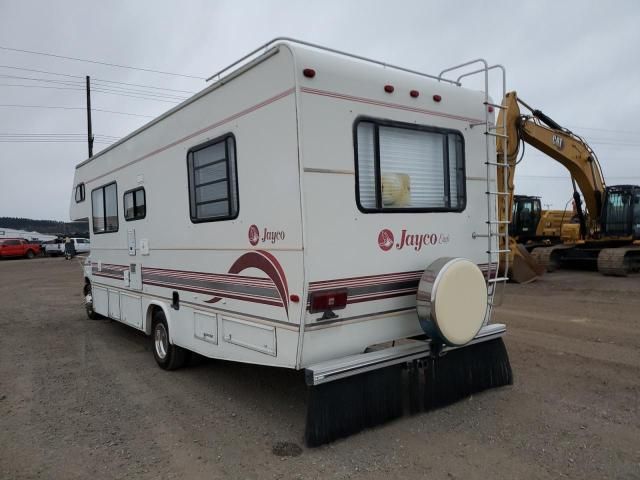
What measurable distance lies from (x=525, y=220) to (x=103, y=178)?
14.7 metres

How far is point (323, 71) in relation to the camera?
3852mm

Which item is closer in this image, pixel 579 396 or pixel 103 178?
pixel 579 396

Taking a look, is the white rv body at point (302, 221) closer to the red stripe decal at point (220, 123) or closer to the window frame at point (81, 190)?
the red stripe decal at point (220, 123)

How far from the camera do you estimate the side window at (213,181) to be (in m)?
4.46

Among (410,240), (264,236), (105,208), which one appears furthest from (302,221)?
(105,208)

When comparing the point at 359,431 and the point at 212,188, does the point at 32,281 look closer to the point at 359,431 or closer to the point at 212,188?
the point at 212,188

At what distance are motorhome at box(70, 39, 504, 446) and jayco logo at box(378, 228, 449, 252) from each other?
1cm

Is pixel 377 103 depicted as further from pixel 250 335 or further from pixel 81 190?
pixel 81 190

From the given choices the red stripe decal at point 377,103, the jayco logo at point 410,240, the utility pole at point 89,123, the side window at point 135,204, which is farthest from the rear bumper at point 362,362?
the utility pole at point 89,123

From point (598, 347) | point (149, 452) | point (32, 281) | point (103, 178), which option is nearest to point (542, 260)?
point (598, 347)

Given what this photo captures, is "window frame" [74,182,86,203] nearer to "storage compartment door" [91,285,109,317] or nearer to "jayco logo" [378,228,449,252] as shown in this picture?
"storage compartment door" [91,285,109,317]

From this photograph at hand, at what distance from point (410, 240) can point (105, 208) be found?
500 centimetres

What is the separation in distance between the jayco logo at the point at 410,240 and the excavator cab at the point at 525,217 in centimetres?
1419

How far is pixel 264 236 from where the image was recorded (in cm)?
408
